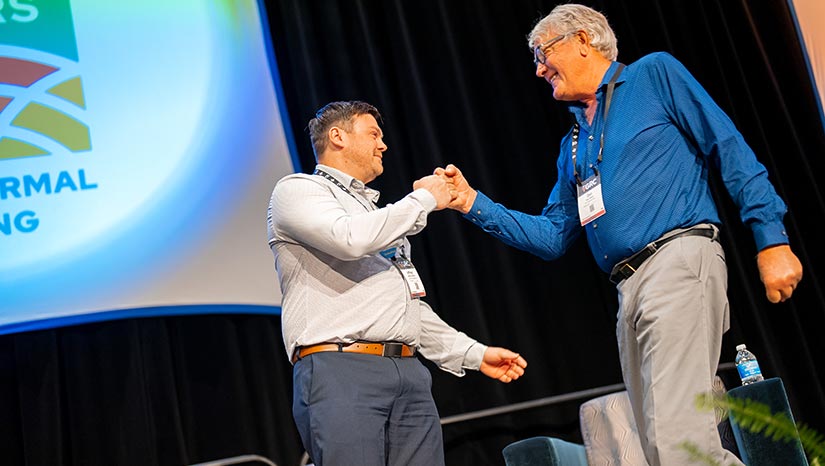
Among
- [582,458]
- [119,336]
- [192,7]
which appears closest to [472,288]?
[582,458]

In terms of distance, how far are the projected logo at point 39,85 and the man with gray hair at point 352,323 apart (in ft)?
5.29

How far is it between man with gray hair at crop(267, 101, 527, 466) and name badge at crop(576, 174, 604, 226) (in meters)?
0.38

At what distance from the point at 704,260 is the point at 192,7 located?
2636 millimetres

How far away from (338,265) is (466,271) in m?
1.70

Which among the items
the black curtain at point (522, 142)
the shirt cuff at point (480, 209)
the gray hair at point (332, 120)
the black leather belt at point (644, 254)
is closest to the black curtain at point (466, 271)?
the black curtain at point (522, 142)

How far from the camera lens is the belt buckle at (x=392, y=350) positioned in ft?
7.00

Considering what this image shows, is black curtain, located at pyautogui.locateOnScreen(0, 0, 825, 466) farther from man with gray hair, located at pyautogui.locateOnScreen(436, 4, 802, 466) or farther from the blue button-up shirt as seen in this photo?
the blue button-up shirt

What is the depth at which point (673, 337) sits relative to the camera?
197cm

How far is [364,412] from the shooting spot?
202 centimetres

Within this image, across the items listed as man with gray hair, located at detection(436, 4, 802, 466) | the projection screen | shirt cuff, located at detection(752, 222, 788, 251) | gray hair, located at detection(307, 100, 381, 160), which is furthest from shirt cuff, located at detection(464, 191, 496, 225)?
the projection screen

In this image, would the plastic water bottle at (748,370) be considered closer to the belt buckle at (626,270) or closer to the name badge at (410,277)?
the belt buckle at (626,270)

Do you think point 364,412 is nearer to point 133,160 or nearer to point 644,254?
point 644,254

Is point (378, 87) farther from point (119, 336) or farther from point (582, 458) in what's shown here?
point (582, 458)

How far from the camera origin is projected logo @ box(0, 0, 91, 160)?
3389 millimetres
